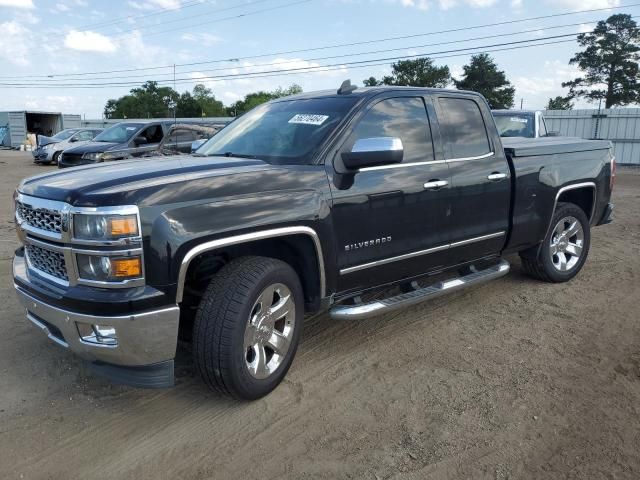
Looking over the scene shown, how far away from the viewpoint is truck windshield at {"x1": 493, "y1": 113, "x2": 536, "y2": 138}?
991 centimetres

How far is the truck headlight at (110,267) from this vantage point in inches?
109

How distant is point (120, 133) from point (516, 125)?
1034 centimetres

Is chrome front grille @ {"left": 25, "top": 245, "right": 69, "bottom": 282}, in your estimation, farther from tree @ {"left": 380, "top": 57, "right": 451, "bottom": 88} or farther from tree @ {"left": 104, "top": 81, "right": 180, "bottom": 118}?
tree @ {"left": 104, "top": 81, "right": 180, "bottom": 118}

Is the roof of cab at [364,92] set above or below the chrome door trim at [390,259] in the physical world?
above

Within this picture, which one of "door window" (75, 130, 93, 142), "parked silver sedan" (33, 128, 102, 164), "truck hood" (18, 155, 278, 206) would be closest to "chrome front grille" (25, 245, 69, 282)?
"truck hood" (18, 155, 278, 206)

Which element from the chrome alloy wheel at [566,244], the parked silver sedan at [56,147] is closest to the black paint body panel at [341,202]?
the chrome alloy wheel at [566,244]

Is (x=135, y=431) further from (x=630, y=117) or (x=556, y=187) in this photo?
(x=630, y=117)

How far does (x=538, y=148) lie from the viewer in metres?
5.22

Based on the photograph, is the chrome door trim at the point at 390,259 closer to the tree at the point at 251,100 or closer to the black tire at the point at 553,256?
the black tire at the point at 553,256

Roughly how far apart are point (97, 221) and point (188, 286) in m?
0.84

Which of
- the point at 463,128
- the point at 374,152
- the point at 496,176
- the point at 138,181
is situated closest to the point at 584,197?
the point at 496,176

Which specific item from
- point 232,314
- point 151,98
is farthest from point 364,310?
point 151,98

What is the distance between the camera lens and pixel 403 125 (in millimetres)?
4203

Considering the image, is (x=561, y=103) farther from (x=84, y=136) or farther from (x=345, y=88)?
(x=345, y=88)
